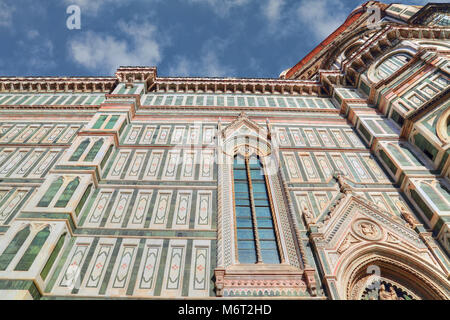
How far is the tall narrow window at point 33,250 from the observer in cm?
647

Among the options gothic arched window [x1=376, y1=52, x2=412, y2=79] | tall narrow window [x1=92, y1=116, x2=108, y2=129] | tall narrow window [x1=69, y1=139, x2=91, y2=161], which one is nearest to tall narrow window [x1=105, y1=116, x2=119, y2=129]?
tall narrow window [x1=92, y1=116, x2=108, y2=129]

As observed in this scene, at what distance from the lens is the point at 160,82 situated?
15.5 m

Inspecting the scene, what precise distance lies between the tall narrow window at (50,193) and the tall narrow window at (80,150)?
1.06 meters

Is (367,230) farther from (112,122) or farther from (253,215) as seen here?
(112,122)

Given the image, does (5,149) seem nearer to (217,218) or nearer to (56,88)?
(56,88)

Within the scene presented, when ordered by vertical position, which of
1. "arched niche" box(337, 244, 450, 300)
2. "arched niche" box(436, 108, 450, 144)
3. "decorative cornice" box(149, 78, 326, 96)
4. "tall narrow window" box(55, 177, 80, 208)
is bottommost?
"arched niche" box(337, 244, 450, 300)

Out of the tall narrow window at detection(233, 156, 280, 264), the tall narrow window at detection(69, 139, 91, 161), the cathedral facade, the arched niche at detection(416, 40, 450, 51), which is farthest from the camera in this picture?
the arched niche at detection(416, 40, 450, 51)

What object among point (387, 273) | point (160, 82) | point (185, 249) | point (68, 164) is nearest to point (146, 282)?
point (185, 249)

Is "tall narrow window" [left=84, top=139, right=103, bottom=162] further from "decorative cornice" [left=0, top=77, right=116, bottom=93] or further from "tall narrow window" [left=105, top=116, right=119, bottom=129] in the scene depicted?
"decorative cornice" [left=0, top=77, right=116, bottom=93]

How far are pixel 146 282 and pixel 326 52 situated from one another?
17546 millimetres

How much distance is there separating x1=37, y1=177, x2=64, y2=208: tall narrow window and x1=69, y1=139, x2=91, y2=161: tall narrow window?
3.48 ft

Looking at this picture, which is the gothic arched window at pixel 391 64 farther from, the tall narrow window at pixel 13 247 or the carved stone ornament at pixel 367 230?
the tall narrow window at pixel 13 247

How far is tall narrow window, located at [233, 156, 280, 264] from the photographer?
7.86 m

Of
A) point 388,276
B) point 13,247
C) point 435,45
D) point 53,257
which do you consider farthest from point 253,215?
point 435,45
